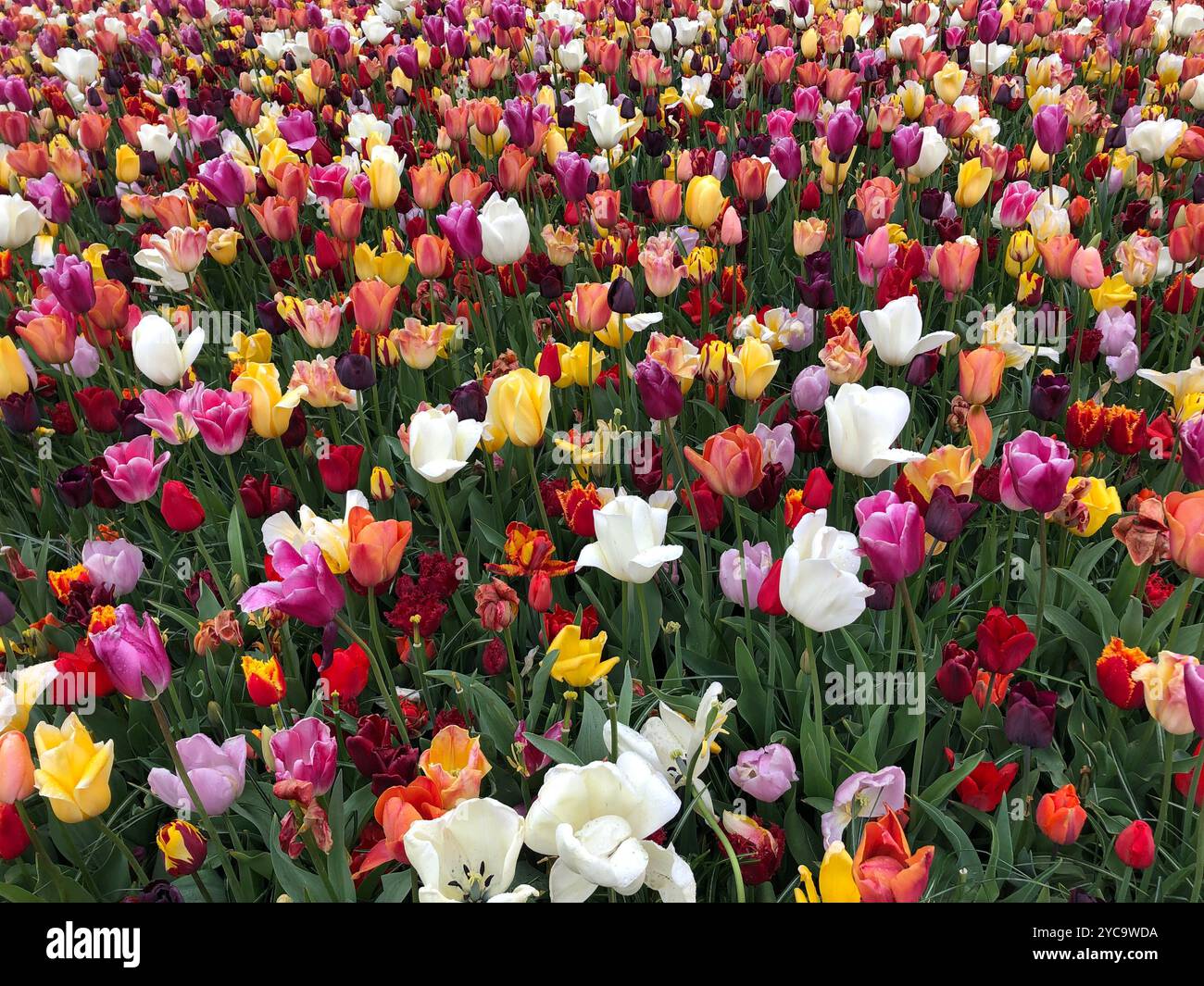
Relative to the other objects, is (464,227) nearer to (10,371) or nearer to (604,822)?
(10,371)

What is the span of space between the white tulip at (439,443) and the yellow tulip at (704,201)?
1412 millimetres

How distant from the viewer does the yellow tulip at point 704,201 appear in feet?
10.1

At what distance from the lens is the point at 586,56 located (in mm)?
5723

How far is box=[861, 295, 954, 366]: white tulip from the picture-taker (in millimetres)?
2281

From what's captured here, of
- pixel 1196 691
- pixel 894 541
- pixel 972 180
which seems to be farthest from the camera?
pixel 972 180

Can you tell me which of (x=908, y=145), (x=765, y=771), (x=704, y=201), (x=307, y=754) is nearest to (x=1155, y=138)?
(x=908, y=145)

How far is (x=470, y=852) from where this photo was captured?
3.98 ft

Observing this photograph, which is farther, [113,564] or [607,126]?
[607,126]

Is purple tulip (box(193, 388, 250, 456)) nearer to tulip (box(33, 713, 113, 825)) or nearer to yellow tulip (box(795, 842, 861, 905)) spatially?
tulip (box(33, 713, 113, 825))

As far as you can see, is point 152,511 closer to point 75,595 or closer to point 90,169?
point 75,595

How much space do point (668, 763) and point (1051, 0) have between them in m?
5.78

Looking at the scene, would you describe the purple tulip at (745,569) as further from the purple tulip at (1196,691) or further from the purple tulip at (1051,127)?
the purple tulip at (1051,127)

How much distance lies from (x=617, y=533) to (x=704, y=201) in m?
1.81

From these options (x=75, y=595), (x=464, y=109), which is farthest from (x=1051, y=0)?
(x=75, y=595)
